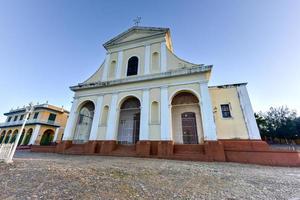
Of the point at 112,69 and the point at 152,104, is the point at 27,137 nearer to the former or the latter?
the point at 112,69

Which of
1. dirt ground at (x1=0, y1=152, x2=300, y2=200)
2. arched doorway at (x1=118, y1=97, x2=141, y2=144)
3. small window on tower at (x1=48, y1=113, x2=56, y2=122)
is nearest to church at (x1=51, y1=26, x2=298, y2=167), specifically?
arched doorway at (x1=118, y1=97, x2=141, y2=144)

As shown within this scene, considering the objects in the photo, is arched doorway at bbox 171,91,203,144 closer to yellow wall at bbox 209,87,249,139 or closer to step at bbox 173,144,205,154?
yellow wall at bbox 209,87,249,139

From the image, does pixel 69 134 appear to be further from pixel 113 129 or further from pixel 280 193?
pixel 280 193

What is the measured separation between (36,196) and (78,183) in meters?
0.81

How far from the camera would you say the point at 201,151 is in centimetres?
807

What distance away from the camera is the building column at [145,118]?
9242 mm

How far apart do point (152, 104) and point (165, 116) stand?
146cm

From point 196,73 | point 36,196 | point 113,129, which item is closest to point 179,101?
point 196,73

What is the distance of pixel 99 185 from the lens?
10.3 ft

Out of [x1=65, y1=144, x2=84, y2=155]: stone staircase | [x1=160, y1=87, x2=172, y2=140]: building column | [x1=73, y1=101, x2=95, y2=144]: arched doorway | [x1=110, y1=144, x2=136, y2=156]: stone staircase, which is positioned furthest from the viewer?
[x1=73, y1=101, x2=95, y2=144]: arched doorway

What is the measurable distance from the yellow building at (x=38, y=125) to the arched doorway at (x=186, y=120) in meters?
21.3

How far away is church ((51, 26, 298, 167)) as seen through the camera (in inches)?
341

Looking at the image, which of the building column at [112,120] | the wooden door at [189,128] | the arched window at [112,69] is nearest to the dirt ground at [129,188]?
the building column at [112,120]

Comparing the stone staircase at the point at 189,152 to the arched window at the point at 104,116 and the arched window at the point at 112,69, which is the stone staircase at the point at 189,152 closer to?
the arched window at the point at 104,116
